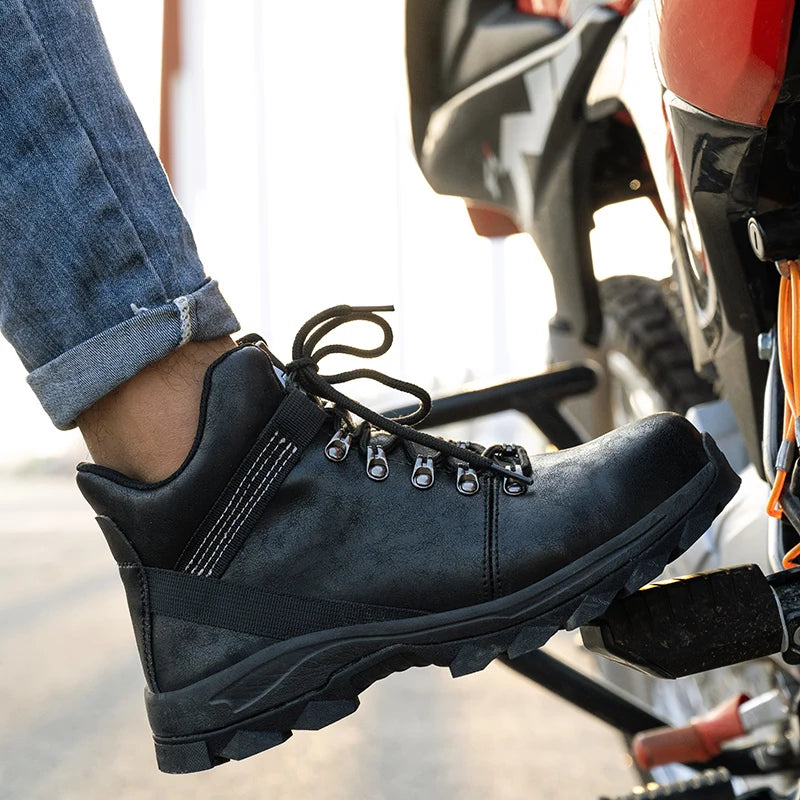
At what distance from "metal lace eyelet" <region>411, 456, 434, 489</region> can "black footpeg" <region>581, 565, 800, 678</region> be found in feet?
0.52

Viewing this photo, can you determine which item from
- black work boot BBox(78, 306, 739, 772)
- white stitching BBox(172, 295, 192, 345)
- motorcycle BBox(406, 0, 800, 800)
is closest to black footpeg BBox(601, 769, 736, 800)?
motorcycle BBox(406, 0, 800, 800)

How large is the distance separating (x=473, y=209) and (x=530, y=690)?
3.04ft

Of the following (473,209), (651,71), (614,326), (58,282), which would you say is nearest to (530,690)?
(614,326)

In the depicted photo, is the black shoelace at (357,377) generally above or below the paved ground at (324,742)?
above

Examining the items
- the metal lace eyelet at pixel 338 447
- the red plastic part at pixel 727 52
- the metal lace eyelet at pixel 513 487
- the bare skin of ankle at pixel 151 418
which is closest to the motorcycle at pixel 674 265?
the red plastic part at pixel 727 52

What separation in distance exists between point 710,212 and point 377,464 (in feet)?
0.97

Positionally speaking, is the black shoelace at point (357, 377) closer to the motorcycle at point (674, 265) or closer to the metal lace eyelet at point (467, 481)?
the metal lace eyelet at point (467, 481)

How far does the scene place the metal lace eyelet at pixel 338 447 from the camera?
63cm

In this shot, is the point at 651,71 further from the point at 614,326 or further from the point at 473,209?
the point at 473,209

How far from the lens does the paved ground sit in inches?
48.8

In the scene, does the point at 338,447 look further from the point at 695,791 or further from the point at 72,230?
the point at 695,791

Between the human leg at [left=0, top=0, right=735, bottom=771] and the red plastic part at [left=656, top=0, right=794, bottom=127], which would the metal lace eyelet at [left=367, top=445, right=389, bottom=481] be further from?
the red plastic part at [left=656, top=0, right=794, bottom=127]

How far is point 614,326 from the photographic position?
1.34 metres

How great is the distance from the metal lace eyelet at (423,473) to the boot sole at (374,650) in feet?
0.30
